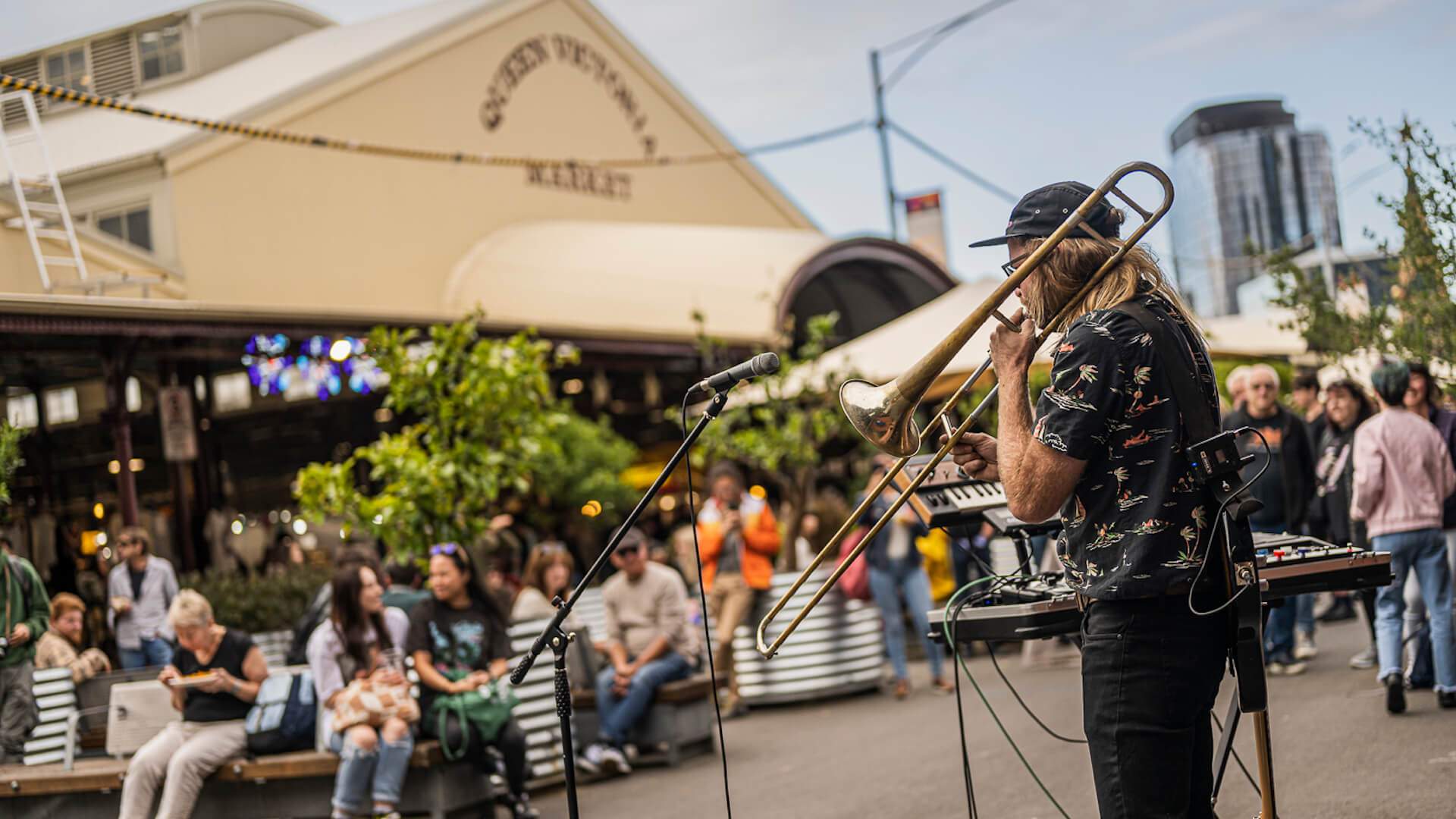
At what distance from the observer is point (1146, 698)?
3.21 m

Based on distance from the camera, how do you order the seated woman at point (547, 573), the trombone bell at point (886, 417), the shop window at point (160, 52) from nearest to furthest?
the trombone bell at point (886, 417) → the seated woman at point (547, 573) → the shop window at point (160, 52)

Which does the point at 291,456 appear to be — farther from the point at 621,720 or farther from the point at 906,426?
the point at 906,426

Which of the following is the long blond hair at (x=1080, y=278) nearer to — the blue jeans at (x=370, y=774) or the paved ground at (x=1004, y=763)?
the paved ground at (x=1004, y=763)

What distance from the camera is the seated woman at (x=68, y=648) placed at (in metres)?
10.1

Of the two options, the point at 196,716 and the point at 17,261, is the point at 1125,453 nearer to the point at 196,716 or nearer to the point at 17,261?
the point at 196,716

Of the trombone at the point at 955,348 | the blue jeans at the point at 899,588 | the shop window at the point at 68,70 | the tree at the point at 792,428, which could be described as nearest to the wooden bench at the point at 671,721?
the blue jeans at the point at 899,588

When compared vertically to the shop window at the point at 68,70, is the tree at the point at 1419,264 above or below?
below

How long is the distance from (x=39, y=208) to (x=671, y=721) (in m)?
10.4

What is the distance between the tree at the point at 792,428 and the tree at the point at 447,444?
10.7ft

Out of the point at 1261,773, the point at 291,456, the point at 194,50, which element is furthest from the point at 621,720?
the point at 194,50

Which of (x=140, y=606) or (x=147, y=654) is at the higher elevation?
(x=140, y=606)

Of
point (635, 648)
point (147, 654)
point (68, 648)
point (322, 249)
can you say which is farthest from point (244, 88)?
point (635, 648)

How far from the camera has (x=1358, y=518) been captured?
8.12 m

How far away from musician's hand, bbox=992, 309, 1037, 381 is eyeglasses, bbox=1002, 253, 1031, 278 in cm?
22
